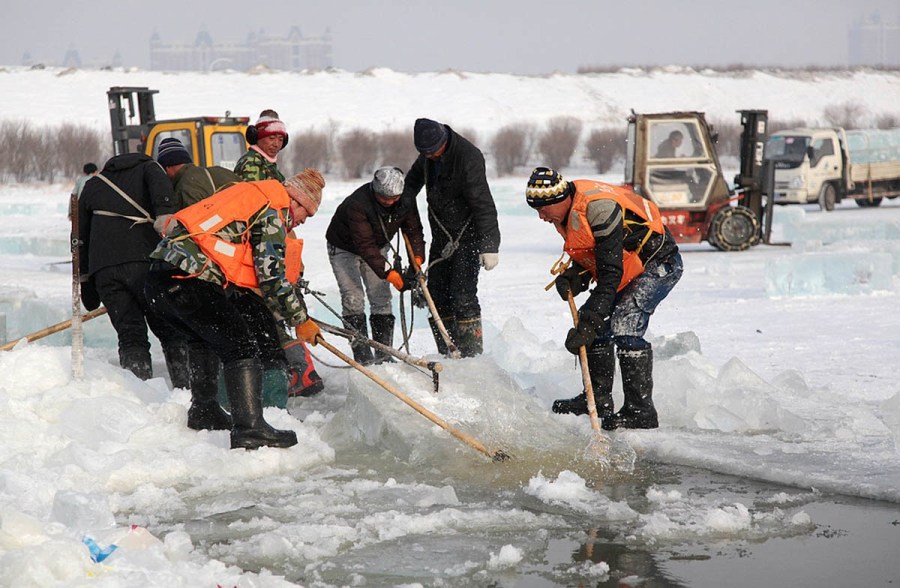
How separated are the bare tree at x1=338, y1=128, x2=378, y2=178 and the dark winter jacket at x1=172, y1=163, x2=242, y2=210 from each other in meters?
A: 36.7

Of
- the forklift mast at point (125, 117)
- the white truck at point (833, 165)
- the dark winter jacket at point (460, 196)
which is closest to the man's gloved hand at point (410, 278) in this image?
the dark winter jacket at point (460, 196)

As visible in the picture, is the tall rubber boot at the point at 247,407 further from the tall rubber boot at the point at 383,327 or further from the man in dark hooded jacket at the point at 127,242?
the tall rubber boot at the point at 383,327

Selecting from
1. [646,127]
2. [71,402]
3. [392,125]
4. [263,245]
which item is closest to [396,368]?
[263,245]

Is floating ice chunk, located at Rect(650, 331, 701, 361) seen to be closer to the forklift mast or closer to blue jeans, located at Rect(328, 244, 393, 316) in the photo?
blue jeans, located at Rect(328, 244, 393, 316)

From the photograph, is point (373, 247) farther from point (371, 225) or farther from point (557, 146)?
point (557, 146)

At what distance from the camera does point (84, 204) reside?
6059mm

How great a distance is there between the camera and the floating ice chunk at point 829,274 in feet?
35.8

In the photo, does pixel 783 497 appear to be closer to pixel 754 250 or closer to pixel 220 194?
pixel 220 194

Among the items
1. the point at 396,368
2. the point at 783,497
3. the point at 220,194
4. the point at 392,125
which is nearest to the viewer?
the point at 783,497

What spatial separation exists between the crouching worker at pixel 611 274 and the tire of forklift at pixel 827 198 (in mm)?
18422

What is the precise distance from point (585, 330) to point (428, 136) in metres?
1.56

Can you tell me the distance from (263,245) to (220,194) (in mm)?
327

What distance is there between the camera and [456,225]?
654 cm

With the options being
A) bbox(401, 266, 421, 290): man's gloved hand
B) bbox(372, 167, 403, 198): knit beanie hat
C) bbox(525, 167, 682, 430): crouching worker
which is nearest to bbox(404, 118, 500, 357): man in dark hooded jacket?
bbox(401, 266, 421, 290): man's gloved hand
